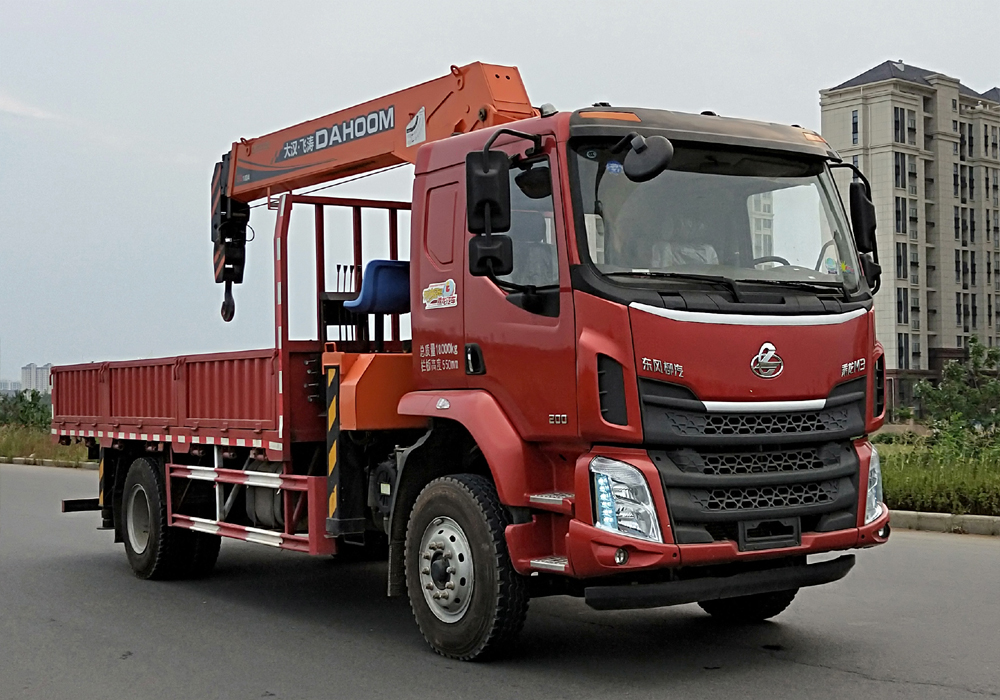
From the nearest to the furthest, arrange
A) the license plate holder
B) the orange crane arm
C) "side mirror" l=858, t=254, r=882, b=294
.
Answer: the license plate holder, "side mirror" l=858, t=254, r=882, b=294, the orange crane arm

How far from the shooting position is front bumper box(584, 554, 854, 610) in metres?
6.25

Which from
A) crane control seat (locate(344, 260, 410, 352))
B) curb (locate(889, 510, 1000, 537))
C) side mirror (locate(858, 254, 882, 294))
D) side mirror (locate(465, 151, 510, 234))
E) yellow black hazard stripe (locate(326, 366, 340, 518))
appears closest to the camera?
side mirror (locate(465, 151, 510, 234))

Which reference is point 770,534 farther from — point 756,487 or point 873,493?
point 873,493

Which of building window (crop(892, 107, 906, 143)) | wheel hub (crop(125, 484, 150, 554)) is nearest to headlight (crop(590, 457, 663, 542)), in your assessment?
wheel hub (crop(125, 484, 150, 554))

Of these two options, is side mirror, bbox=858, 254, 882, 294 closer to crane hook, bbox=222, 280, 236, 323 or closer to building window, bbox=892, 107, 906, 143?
crane hook, bbox=222, 280, 236, 323

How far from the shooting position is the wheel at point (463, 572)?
6.74 m

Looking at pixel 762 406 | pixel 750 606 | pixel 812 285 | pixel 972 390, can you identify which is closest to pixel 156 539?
pixel 750 606

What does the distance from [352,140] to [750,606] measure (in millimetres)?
4256

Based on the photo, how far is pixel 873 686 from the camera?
20.7 ft

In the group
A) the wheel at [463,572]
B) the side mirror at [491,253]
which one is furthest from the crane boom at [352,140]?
the wheel at [463,572]

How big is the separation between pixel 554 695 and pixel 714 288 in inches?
85.2

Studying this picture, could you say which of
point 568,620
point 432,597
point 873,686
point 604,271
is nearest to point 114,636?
point 432,597

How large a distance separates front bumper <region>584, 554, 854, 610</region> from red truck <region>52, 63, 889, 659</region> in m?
0.01

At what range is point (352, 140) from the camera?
927 centimetres
